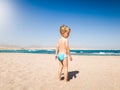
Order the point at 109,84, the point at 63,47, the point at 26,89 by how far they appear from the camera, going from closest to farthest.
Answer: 1. the point at 26,89
2. the point at 109,84
3. the point at 63,47

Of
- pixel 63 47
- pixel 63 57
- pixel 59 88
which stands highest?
pixel 63 47

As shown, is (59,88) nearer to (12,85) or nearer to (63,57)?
(63,57)

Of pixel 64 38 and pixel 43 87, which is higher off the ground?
pixel 64 38

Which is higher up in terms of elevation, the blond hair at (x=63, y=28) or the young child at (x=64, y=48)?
the blond hair at (x=63, y=28)

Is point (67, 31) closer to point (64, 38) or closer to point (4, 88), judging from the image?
point (64, 38)

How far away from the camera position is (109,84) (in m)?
5.14

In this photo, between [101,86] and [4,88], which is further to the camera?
[101,86]

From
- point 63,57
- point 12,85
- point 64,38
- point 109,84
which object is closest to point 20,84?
point 12,85

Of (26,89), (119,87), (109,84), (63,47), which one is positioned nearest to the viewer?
(26,89)

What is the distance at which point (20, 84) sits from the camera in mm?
5012

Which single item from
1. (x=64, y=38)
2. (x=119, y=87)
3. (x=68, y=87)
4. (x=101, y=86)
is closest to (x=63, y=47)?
(x=64, y=38)

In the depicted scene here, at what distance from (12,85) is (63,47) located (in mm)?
2127

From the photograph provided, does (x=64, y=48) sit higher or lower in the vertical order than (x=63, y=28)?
lower

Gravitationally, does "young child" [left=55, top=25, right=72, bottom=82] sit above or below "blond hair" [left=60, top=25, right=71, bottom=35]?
below
